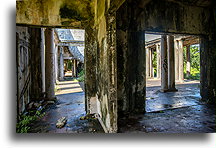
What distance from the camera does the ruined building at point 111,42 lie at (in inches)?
110

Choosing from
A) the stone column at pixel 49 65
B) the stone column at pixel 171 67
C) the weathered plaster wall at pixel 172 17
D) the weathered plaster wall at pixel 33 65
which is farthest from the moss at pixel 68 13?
the stone column at pixel 171 67

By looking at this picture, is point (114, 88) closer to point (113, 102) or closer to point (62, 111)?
point (113, 102)

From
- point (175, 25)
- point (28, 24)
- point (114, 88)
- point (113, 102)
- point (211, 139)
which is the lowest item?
point (211, 139)

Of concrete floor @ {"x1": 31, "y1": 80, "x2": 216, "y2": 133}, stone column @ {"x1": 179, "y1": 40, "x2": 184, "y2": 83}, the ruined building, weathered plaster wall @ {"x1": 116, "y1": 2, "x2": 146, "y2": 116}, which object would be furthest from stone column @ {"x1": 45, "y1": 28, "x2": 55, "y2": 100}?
stone column @ {"x1": 179, "y1": 40, "x2": 184, "y2": 83}

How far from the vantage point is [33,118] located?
12.9 ft

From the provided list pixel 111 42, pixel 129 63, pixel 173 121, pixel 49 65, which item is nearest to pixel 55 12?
pixel 111 42

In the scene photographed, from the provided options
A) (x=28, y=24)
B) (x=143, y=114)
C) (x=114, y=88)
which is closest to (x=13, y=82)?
(x=28, y=24)

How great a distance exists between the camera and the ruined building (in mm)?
2785

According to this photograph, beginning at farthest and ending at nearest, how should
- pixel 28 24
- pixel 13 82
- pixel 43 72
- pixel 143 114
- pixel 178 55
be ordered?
1. pixel 178 55
2. pixel 43 72
3. pixel 143 114
4. pixel 28 24
5. pixel 13 82

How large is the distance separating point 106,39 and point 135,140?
1945mm

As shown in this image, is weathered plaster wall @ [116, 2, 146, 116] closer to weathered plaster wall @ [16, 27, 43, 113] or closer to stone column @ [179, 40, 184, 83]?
weathered plaster wall @ [16, 27, 43, 113]

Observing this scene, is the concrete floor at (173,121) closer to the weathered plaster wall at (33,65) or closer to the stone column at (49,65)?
the stone column at (49,65)

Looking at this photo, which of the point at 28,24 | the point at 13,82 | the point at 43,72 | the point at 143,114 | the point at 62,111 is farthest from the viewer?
the point at 43,72

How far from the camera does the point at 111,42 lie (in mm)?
2578
